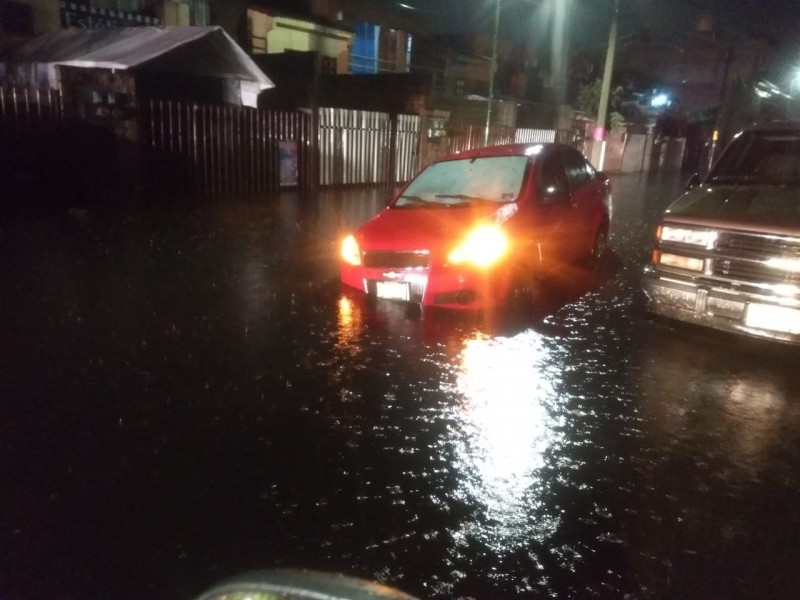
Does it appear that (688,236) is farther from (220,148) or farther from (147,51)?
(147,51)

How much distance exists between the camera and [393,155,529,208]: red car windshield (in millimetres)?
6457

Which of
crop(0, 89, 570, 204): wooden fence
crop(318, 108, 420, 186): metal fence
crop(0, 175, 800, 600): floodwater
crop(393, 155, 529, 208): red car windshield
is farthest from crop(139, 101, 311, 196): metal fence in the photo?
crop(393, 155, 529, 208): red car windshield

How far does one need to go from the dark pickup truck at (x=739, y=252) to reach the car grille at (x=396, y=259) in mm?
2118

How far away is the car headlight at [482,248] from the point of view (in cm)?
566

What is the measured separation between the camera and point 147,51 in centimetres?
1419

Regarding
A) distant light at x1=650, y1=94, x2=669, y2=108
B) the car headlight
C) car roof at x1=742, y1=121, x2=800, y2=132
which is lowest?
the car headlight

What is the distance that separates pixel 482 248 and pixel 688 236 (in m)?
1.83

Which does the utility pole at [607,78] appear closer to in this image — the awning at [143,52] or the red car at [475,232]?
the awning at [143,52]

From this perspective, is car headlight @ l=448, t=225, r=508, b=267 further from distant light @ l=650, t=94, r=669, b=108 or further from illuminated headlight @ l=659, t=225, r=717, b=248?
distant light @ l=650, t=94, r=669, b=108

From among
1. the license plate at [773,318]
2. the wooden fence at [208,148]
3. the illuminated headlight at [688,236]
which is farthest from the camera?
the wooden fence at [208,148]

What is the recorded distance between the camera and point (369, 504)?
2928mm

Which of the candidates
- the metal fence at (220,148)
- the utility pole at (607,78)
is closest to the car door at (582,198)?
the metal fence at (220,148)

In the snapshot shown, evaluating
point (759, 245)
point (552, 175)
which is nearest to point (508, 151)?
point (552, 175)

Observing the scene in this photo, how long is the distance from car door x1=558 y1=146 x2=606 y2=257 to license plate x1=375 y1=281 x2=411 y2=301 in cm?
250
